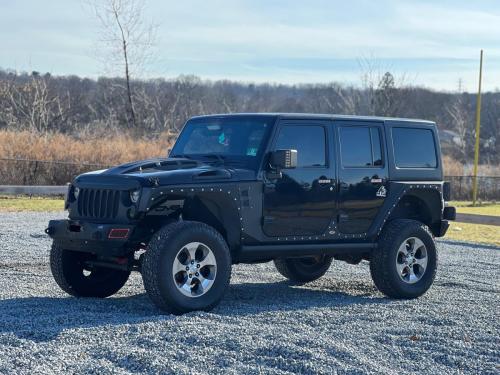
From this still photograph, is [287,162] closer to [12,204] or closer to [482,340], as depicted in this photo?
[482,340]

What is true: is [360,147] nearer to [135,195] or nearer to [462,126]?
[135,195]

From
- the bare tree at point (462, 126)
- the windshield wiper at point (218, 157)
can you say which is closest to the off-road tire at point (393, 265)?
the windshield wiper at point (218, 157)

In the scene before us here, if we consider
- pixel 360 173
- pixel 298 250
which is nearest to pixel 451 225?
pixel 360 173

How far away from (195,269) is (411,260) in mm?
3137

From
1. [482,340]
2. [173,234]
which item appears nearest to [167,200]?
[173,234]

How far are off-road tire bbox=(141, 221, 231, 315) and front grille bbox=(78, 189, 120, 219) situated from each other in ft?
1.90

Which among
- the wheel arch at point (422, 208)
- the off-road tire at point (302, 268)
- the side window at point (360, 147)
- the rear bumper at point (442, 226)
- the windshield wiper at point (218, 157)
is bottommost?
the off-road tire at point (302, 268)

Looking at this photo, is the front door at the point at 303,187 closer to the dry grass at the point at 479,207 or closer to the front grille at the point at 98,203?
the front grille at the point at 98,203

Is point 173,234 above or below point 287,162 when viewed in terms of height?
below

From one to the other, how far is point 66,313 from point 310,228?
293 cm

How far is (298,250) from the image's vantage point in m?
9.59

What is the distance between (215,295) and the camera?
8.65m

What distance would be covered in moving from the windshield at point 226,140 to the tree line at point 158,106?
103ft

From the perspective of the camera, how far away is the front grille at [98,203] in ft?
28.5
